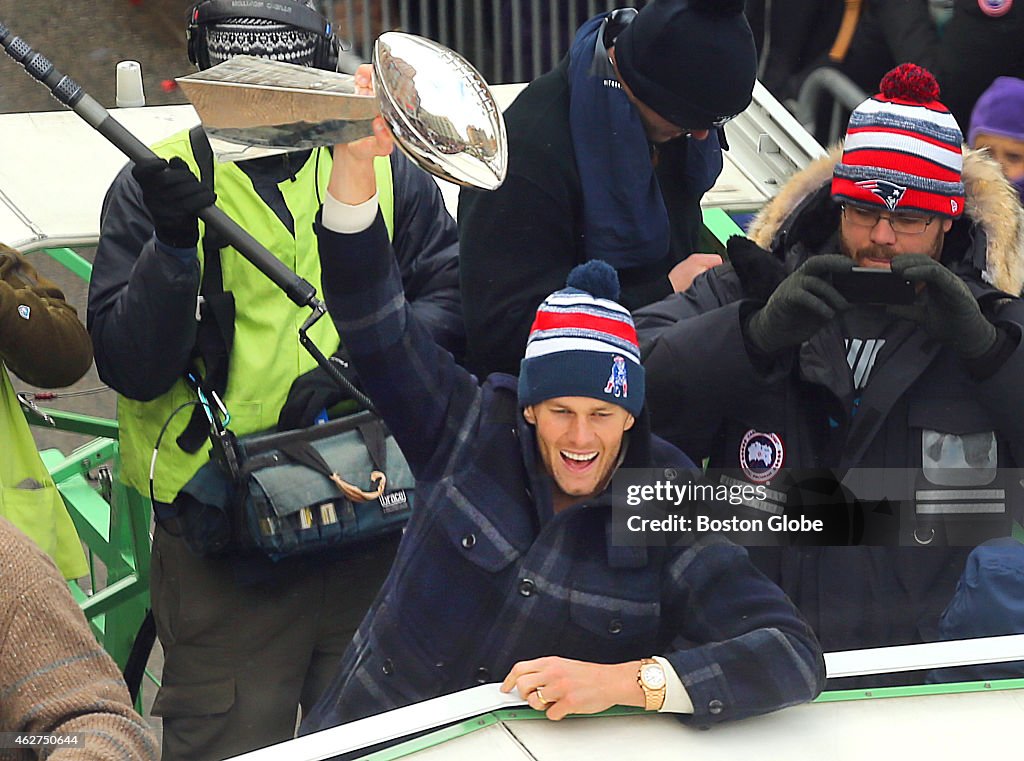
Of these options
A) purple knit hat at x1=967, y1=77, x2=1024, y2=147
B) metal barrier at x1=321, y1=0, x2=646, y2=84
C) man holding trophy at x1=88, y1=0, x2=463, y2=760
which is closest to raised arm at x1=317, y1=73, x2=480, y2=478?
man holding trophy at x1=88, y1=0, x2=463, y2=760

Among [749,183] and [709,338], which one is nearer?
[709,338]

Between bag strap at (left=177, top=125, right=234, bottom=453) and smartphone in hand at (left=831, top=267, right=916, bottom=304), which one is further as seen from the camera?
bag strap at (left=177, top=125, right=234, bottom=453)

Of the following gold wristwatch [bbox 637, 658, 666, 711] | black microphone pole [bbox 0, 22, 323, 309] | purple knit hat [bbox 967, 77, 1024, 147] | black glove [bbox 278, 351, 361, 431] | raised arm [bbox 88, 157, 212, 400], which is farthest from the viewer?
purple knit hat [bbox 967, 77, 1024, 147]

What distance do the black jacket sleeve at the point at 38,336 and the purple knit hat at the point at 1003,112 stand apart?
7.06 feet

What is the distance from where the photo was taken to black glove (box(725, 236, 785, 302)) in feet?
8.39

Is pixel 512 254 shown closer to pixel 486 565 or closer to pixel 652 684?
pixel 486 565

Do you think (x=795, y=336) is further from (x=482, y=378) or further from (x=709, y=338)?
(x=482, y=378)

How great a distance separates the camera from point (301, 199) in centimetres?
281

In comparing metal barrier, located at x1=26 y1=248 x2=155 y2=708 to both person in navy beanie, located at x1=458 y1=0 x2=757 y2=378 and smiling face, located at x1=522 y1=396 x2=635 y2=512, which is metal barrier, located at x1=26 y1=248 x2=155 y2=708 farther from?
smiling face, located at x1=522 y1=396 x2=635 y2=512

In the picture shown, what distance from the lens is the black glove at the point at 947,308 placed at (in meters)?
2.39

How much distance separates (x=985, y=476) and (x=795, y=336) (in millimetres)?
389

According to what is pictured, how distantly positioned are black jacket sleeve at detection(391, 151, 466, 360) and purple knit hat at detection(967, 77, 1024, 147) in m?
1.48

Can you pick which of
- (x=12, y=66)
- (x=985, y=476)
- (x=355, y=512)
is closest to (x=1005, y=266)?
(x=985, y=476)

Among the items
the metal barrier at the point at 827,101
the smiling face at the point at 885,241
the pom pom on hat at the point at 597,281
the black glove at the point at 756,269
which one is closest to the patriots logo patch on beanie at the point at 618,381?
the pom pom on hat at the point at 597,281
